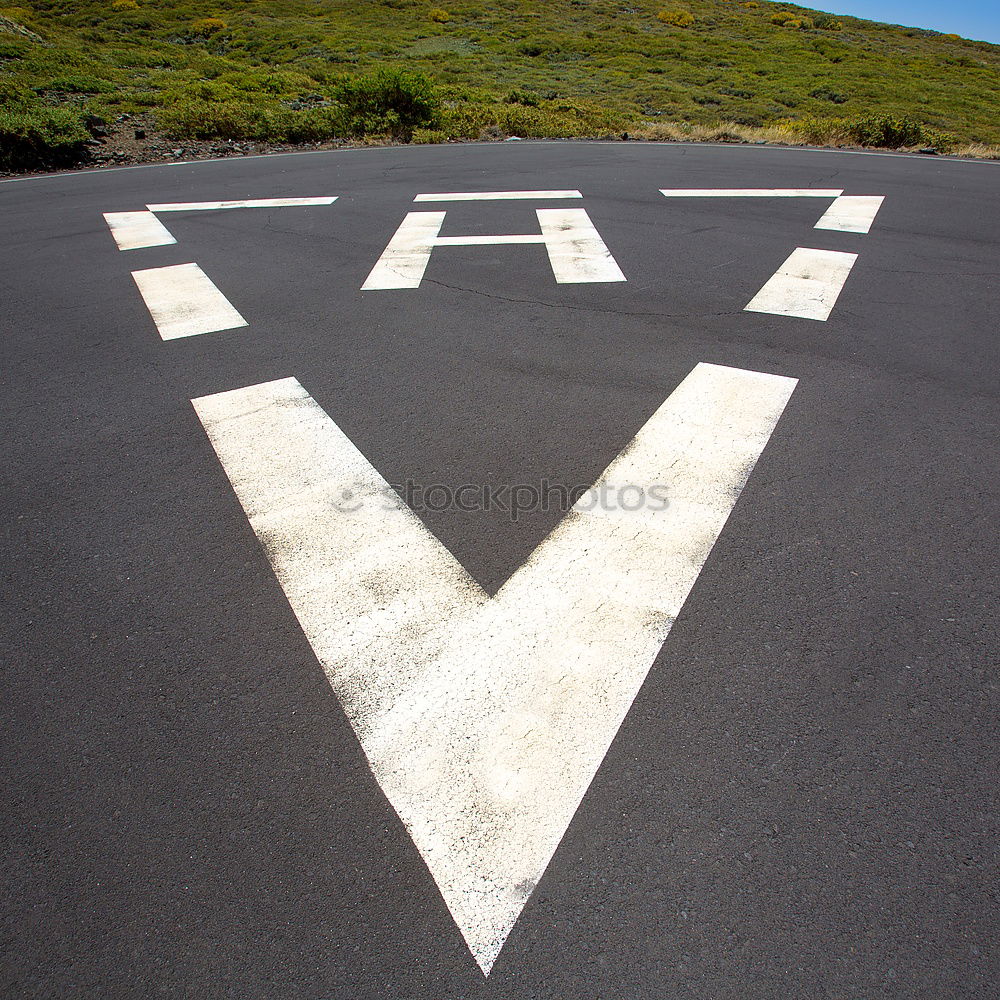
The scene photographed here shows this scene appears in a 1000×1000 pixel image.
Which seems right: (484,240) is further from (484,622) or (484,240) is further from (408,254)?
(484,622)

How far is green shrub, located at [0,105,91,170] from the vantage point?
42.0 ft

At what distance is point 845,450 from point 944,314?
2.68m

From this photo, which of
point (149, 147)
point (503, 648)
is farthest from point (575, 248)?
point (149, 147)

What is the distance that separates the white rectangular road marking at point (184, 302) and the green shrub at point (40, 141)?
9.14 metres

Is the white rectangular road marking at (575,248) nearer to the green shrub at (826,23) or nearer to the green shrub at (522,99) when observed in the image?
the green shrub at (522,99)

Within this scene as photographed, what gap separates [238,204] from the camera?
9.51 m

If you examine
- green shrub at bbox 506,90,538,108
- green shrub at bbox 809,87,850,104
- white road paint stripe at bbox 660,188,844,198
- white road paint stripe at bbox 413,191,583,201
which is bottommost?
green shrub at bbox 809,87,850,104

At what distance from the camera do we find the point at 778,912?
71.3 inches

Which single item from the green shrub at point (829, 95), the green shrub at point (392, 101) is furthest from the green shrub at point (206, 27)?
the green shrub at point (392, 101)

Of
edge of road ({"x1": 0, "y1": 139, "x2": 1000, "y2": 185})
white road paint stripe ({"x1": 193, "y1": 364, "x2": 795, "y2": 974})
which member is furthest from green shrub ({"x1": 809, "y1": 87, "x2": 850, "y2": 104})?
white road paint stripe ({"x1": 193, "y1": 364, "x2": 795, "y2": 974})

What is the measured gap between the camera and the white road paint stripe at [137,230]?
7.77 metres

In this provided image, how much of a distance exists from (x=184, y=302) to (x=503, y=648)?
4987 mm

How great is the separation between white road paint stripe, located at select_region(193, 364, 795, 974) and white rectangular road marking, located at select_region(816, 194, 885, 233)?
489cm

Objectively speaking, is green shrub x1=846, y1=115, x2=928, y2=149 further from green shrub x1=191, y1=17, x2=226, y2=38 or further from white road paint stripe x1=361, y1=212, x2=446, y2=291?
green shrub x1=191, y1=17, x2=226, y2=38
